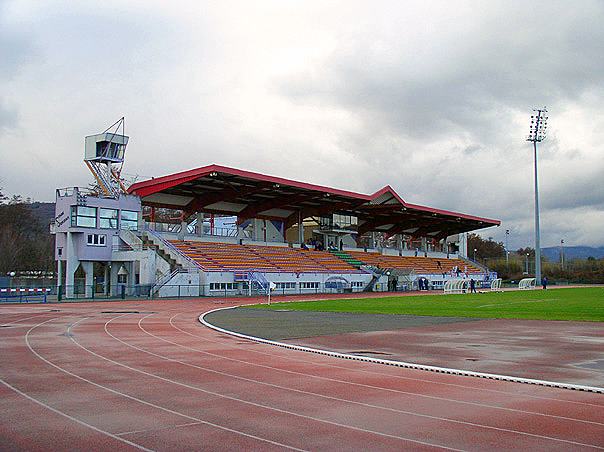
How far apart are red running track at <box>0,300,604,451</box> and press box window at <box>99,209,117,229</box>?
38699mm

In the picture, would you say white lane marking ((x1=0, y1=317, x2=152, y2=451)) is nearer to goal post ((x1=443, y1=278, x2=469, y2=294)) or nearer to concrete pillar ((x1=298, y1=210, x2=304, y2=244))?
goal post ((x1=443, y1=278, x2=469, y2=294))

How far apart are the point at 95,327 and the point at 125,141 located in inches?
1531

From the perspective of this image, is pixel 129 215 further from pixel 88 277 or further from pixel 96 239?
pixel 88 277

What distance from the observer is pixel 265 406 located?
9.39 meters

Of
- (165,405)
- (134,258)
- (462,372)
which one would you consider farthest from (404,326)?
(134,258)

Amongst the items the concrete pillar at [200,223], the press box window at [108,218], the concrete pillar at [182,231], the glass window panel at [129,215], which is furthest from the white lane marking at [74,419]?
the concrete pillar at [200,223]

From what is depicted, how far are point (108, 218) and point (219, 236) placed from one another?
552 inches

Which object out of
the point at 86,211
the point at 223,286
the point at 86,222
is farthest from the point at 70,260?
the point at 223,286

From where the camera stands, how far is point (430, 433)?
7.75 m

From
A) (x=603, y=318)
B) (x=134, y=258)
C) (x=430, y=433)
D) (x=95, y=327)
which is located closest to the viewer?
(x=430, y=433)

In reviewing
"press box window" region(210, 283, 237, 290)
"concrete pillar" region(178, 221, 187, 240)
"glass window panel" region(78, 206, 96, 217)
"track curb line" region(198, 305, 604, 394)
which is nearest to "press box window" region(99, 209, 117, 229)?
"glass window panel" region(78, 206, 96, 217)

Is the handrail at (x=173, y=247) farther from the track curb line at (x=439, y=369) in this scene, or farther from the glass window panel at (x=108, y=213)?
the track curb line at (x=439, y=369)

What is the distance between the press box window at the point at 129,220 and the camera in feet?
180

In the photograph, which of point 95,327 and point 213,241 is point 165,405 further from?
point 213,241
